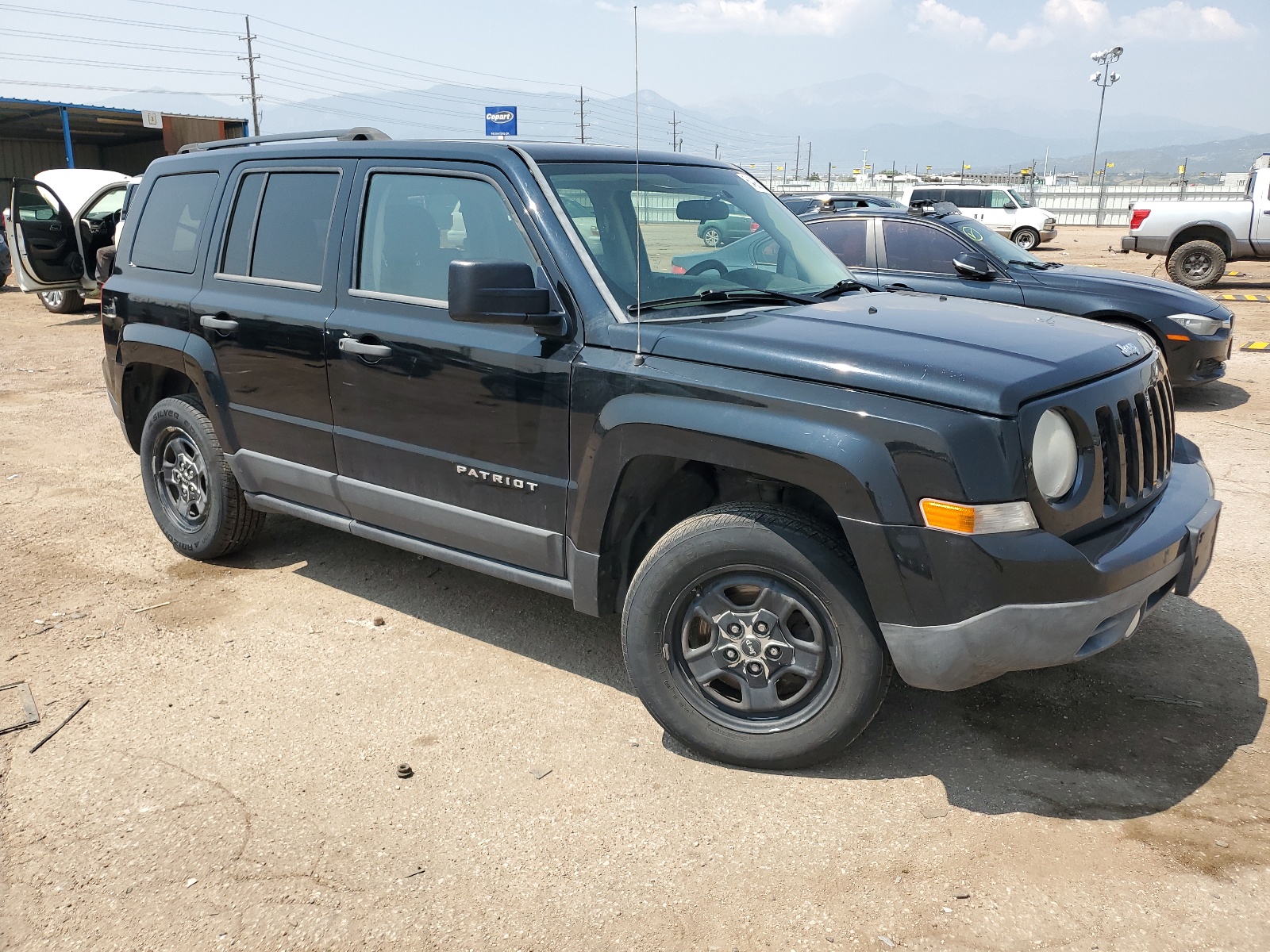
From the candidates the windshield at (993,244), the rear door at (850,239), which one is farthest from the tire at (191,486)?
the windshield at (993,244)

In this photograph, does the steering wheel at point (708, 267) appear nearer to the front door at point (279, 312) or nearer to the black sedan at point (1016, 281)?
the front door at point (279, 312)

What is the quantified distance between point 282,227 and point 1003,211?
26.2 metres

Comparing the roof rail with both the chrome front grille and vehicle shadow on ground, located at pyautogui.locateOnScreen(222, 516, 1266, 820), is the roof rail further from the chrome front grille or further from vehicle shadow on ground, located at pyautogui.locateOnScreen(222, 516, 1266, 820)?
the chrome front grille

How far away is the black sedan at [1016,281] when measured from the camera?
804cm

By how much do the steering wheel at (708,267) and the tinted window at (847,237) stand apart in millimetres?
5039

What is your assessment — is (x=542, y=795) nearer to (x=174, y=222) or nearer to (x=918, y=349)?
(x=918, y=349)

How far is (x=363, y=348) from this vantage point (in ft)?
12.8

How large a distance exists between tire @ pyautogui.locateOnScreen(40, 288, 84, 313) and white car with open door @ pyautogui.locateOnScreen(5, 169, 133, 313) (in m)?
0.44

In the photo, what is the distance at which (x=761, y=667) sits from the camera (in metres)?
3.16

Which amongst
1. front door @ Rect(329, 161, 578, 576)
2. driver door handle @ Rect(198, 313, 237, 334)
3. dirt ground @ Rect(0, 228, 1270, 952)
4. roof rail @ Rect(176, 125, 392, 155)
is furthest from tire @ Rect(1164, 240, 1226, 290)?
driver door handle @ Rect(198, 313, 237, 334)

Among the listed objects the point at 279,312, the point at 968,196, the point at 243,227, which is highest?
the point at 968,196

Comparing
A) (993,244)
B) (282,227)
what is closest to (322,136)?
(282,227)

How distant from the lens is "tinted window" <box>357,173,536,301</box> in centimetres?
363

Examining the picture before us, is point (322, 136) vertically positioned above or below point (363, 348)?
above
